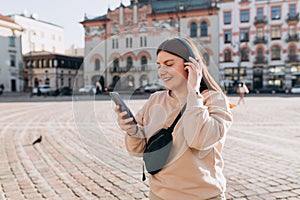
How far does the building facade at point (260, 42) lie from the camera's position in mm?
39469

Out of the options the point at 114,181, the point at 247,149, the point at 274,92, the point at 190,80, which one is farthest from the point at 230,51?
the point at 190,80

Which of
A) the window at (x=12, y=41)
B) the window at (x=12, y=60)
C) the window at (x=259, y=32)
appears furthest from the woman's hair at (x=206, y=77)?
the window at (x=12, y=60)

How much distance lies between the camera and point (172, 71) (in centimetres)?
154

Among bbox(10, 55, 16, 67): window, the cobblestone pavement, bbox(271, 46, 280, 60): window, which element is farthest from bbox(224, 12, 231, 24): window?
the cobblestone pavement

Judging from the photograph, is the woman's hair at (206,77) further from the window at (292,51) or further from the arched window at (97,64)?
the window at (292,51)

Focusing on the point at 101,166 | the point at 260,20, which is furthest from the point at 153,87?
the point at 260,20

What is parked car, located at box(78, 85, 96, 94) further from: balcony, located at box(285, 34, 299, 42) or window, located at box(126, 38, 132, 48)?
balcony, located at box(285, 34, 299, 42)

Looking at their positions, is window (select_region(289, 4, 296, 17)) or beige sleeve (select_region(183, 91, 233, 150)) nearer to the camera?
beige sleeve (select_region(183, 91, 233, 150))

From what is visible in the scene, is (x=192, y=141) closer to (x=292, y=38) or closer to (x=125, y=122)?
(x=125, y=122)

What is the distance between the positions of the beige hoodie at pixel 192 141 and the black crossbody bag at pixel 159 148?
0.02 metres

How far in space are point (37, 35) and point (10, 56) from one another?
10858mm

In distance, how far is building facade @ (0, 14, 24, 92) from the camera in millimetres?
49500

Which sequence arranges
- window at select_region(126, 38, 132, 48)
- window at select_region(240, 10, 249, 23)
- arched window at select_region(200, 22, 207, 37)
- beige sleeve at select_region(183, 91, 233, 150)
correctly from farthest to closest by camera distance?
window at select_region(240, 10, 249, 23), arched window at select_region(200, 22, 207, 37), window at select_region(126, 38, 132, 48), beige sleeve at select_region(183, 91, 233, 150)

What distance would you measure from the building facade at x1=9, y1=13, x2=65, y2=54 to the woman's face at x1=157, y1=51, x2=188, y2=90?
5774cm
